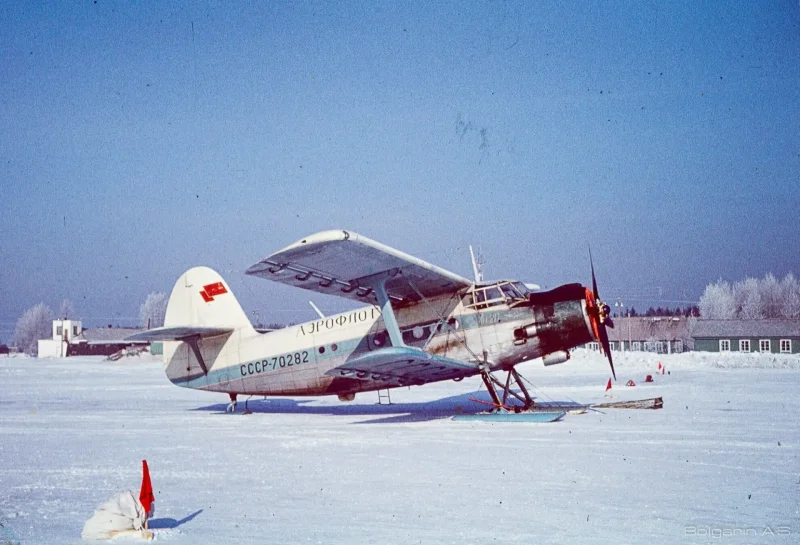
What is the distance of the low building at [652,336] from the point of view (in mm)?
73688

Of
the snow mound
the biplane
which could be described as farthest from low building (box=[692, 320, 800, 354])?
the snow mound

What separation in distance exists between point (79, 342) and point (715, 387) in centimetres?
9840

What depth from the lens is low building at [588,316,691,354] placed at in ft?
242

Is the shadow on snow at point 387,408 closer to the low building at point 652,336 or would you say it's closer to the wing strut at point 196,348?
the wing strut at point 196,348

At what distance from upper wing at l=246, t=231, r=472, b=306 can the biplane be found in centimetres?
2

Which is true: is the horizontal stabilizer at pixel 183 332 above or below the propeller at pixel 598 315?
above

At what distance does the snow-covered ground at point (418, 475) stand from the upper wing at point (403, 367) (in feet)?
3.23

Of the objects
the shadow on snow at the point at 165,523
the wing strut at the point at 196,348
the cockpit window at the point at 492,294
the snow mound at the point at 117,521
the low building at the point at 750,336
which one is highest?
the cockpit window at the point at 492,294

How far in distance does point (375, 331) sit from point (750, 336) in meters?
54.1

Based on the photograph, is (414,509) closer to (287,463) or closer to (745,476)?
(287,463)

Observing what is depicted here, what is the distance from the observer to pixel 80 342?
101m

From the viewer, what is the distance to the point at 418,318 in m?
15.6

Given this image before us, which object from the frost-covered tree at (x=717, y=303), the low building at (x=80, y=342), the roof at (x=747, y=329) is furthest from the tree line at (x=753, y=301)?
the low building at (x=80, y=342)

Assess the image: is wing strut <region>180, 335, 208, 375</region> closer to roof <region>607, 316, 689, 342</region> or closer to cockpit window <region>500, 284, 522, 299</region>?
cockpit window <region>500, 284, 522, 299</region>
